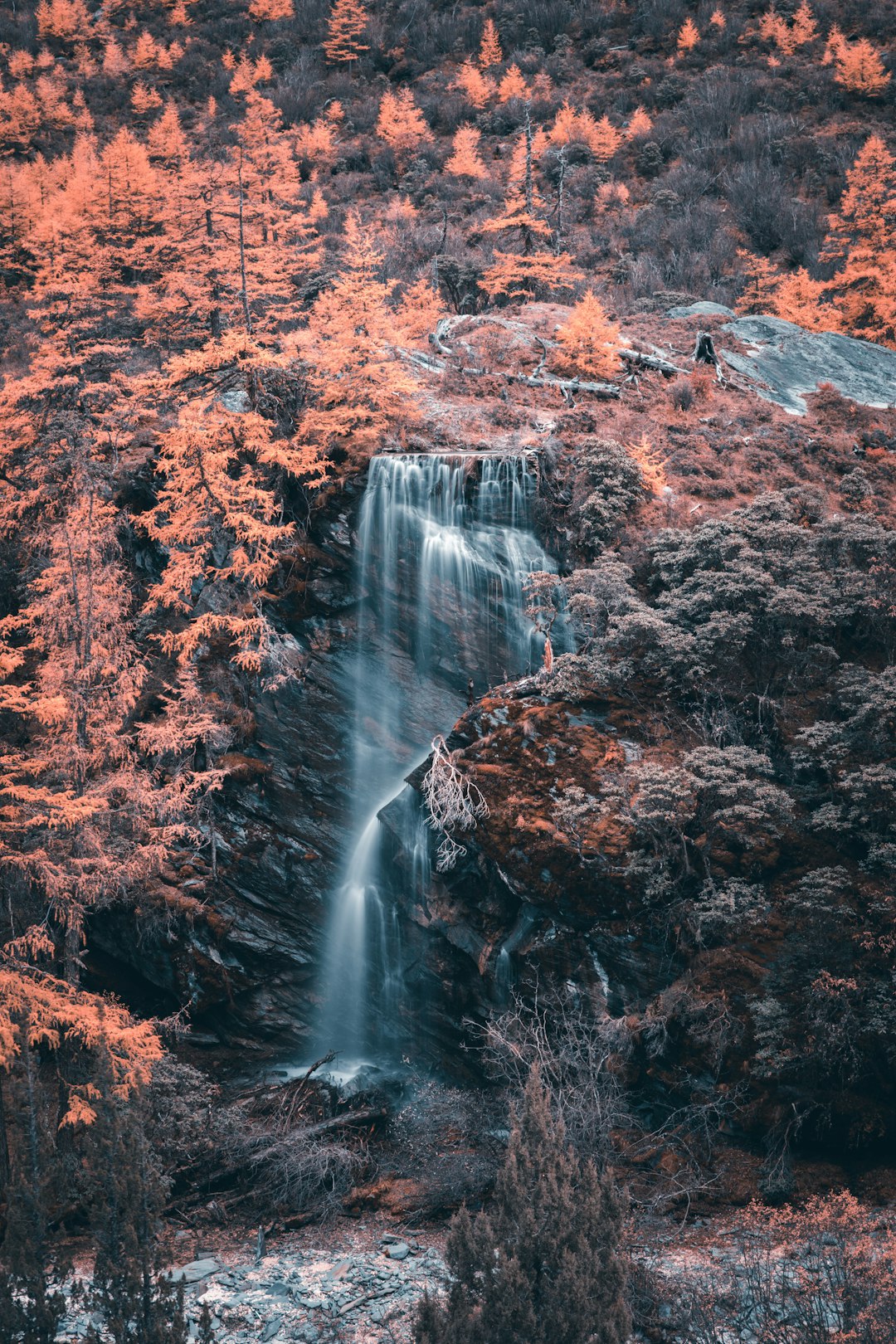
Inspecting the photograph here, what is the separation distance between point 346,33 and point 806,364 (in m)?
45.9

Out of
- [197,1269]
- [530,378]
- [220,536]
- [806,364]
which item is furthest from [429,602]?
[806,364]

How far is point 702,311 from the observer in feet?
117

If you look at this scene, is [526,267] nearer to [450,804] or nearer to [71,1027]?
[450,804]

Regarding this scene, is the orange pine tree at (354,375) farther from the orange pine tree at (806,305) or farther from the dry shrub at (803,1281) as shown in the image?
the dry shrub at (803,1281)

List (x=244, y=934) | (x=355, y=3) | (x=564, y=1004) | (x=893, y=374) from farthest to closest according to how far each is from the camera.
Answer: (x=355, y=3) → (x=893, y=374) → (x=244, y=934) → (x=564, y=1004)

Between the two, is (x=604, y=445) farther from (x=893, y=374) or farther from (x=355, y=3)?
(x=355, y=3)

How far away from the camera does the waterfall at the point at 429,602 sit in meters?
22.3

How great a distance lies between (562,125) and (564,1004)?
47.9 meters

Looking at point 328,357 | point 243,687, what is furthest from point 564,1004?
point 328,357

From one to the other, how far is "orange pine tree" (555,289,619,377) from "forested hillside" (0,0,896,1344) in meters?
0.17

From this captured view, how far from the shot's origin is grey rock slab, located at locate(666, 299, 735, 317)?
3519 centimetres

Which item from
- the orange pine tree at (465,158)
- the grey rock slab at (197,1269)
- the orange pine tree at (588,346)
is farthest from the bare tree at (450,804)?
the orange pine tree at (465,158)

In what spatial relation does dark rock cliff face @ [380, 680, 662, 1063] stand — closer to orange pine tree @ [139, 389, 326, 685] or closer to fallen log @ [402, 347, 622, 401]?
orange pine tree @ [139, 389, 326, 685]

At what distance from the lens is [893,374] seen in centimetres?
3114
